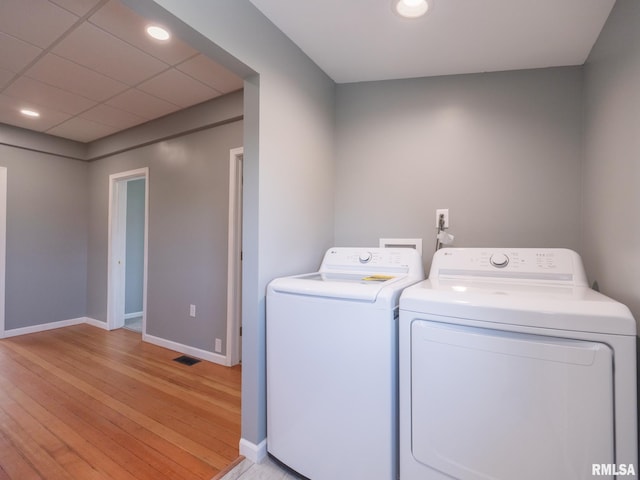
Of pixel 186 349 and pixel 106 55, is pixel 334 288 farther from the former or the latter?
pixel 186 349

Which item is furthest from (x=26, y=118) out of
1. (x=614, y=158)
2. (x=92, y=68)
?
(x=614, y=158)

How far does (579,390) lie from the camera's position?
902 millimetres

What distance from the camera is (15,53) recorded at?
6.52 ft

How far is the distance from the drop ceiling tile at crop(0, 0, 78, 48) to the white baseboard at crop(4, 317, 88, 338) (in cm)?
321

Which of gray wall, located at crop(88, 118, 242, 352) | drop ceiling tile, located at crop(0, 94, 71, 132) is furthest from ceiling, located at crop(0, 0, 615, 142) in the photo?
gray wall, located at crop(88, 118, 242, 352)

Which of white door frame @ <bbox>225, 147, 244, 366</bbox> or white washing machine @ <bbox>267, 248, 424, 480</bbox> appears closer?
white washing machine @ <bbox>267, 248, 424, 480</bbox>

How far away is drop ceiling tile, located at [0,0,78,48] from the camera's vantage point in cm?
156

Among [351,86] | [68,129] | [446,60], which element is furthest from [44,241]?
[446,60]

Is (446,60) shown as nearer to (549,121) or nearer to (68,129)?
(549,121)

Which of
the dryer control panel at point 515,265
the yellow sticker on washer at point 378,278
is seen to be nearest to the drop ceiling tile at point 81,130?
the yellow sticker on washer at point 378,278

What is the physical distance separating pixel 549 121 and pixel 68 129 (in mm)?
4497

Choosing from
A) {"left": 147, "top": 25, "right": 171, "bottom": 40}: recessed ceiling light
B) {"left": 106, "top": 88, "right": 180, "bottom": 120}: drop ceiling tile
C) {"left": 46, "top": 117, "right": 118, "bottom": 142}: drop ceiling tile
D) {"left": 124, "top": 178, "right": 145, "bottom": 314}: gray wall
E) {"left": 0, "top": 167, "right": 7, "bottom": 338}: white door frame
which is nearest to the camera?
{"left": 147, "top": 25, "right": 171, "bottom": 40}: recessed ceiling light

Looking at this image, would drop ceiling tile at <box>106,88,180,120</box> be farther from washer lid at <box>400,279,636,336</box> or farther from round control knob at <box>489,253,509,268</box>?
round control knob at <box>489,253,509,268</box>

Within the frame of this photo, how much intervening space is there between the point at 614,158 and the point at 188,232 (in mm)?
3011
